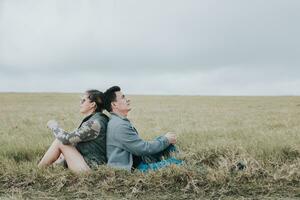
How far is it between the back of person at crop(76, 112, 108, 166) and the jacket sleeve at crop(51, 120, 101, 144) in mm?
101

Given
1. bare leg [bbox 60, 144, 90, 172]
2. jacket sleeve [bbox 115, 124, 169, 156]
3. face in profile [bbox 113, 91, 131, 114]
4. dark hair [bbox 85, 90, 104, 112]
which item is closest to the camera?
jacket sleeve [bbox 115, 124, 169, 156]

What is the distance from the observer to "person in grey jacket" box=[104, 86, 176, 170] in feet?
24.3

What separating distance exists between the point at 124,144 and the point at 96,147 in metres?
0.59

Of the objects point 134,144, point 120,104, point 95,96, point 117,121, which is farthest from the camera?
point 95,96

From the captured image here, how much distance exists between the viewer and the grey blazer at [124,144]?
740cm

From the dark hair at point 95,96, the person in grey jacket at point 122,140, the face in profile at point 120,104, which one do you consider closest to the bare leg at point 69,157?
the person in grey jacket at point 122,140

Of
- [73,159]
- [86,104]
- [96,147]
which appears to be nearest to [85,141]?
[96,147]

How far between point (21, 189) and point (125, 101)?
6.52 ft

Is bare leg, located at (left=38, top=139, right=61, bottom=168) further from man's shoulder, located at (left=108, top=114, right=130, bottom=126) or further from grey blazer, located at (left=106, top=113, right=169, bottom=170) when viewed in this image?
man's shoulder, located at (left=108, top=114, right=130, bottom=126)

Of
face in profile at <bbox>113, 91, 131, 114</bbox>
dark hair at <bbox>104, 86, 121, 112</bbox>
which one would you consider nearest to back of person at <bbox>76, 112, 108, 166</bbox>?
dark hair at <bbox>104, 86, 121, 112</bbox>

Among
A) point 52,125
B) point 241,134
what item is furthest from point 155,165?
point 241,134

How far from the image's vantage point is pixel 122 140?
7.41 metres

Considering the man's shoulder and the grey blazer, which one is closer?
the grey blazer

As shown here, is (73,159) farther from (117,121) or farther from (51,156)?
(117,121)
